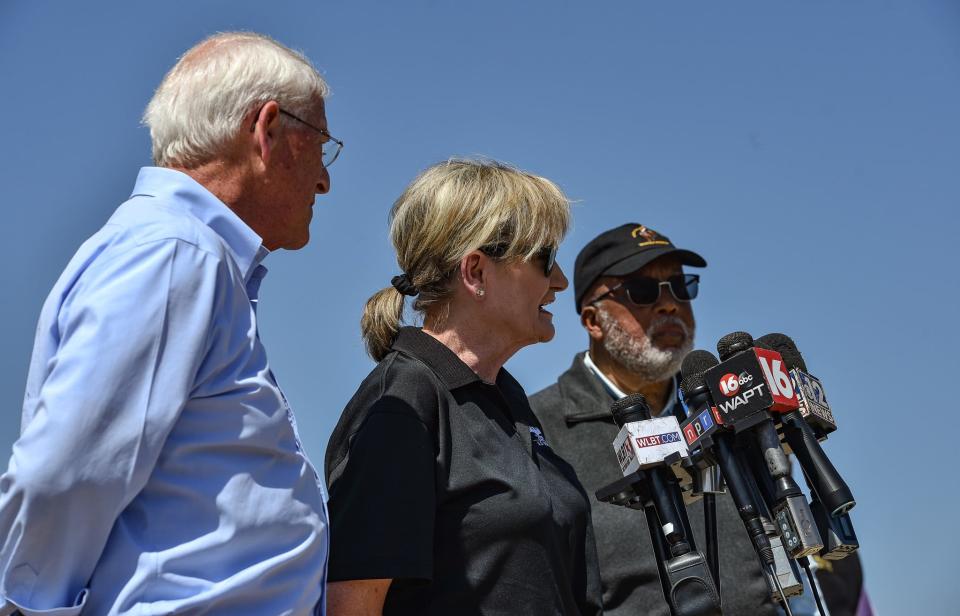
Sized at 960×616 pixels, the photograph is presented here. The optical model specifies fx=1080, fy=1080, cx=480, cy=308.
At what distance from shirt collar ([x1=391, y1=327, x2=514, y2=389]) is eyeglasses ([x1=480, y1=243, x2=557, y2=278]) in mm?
332

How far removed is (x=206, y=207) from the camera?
256 cm

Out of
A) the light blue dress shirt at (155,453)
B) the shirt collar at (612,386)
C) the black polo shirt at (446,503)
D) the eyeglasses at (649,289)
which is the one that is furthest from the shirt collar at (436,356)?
the eyeglasses at (649,289)

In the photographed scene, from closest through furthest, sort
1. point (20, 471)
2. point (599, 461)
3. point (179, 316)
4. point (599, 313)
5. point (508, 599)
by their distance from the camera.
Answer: point (20, 471) → point (179, 316) → point (508, 599) → point (599, 461) → point (599, 313)

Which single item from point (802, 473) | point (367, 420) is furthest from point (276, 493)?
point (802, 473)

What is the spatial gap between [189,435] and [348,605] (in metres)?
0.73

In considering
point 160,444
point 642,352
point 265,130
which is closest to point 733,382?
point 265,130

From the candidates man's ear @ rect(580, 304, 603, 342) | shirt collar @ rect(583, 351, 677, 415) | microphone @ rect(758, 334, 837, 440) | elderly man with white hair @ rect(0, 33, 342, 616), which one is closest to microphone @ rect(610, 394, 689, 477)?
microphone @ rect(758, 334, 837, 440)

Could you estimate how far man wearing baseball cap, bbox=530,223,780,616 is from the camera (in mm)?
4566

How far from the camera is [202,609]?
6.98 feet

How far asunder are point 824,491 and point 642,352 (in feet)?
9.89

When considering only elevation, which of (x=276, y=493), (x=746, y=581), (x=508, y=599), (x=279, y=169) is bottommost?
(x=746, y=581)

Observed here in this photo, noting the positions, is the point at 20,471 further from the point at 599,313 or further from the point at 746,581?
the point at 599,313

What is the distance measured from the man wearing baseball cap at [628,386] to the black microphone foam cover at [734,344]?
1.77 metres

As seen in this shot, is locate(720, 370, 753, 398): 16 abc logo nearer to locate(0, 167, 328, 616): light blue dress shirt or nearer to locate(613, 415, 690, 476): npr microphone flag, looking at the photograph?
locate(613, 415, 690, 476): npr microphone flag
